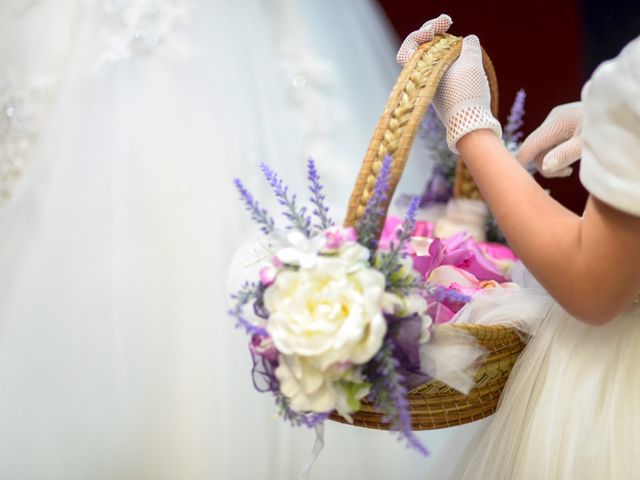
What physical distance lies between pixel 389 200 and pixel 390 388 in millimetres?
180

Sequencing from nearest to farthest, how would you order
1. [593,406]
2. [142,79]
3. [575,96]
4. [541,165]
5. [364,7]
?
[593,406]
[541,165]
[142,79]
[364,7]
[575,96]

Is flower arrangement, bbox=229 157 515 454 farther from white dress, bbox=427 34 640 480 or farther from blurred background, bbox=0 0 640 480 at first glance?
blurred background, bbox=0 0 640 480

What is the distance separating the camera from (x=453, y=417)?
0.72 meters

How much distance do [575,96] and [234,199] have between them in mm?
1221

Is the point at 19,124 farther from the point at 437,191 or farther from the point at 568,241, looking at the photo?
the point at 568,241

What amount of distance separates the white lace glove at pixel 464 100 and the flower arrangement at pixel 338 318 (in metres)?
0.14

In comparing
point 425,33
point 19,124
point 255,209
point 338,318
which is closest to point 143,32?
point 19,124

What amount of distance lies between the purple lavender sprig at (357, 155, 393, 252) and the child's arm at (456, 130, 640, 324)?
0.12 metres

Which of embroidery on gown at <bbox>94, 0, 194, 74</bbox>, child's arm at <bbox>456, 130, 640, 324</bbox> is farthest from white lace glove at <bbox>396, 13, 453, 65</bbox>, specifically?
embroidery on gown at <bbox>94, 0, 194, 74</bbox>

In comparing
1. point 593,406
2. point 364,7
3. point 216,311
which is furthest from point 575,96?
point 593,406

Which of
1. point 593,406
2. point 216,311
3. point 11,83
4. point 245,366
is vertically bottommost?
point 593,406

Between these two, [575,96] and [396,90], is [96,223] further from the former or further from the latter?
[575,96]

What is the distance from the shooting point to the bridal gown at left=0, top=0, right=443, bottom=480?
1.11 m

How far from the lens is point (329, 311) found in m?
0.57
